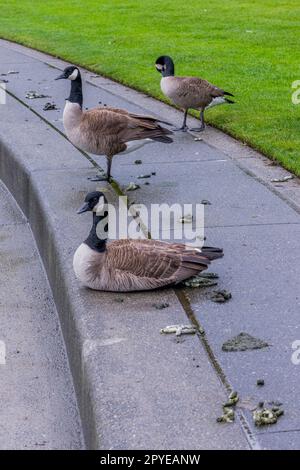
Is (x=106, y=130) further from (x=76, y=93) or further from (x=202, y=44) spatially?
(x=202, y=44)

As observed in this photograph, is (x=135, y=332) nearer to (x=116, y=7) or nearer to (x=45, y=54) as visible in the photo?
(x=45, y=54)

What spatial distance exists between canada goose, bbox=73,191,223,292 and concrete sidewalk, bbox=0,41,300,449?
0.32 ft

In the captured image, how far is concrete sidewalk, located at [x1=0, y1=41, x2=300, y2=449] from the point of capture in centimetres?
359

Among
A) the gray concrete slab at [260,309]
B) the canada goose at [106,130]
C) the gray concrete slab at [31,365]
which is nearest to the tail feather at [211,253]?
the gray concrete slab at [260,309]

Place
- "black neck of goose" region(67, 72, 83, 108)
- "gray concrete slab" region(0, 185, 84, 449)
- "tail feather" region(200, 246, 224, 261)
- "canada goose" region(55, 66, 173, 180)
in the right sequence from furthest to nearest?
"black neck of goose" region(67, 72, 83, 108), "canada goose" region(55, 66, 173, 180), "tail feather" region(200, 246, 224, 261), "gray concrete slab" region(0, 185, 84, 449)

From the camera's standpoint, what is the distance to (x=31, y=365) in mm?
5094

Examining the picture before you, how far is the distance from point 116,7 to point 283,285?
611 inches

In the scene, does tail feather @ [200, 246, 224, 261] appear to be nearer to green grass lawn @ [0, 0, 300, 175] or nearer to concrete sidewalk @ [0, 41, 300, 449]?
concrete sidewalk @ [0, 41, 300, 449]

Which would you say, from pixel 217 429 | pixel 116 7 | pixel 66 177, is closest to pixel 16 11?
pixel 116 7

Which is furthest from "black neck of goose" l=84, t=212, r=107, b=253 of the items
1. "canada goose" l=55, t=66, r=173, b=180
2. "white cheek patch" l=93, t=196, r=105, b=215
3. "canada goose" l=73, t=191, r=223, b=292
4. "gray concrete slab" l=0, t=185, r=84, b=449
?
"canada goose" l=55, t=66, r=173, b=180

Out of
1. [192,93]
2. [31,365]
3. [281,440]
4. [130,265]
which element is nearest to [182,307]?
[130,265]

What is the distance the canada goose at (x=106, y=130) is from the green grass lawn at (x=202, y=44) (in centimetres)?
120

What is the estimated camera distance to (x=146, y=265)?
4797 millimetres

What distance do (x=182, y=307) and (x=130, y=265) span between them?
14.5 inches
